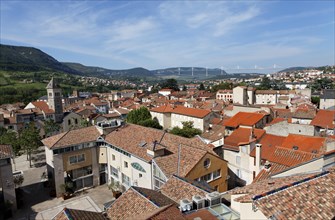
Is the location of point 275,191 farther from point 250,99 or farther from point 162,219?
point 250,99

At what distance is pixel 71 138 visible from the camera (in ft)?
99.2

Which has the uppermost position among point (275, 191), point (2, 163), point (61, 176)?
point (275, 191)

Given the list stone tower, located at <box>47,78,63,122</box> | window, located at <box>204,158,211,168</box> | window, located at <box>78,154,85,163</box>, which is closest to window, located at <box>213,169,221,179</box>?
window, located at <box>204,158,211,168</box>

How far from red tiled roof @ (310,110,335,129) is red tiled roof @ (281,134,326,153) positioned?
47.2 feet

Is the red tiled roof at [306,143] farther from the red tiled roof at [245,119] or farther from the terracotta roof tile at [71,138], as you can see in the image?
the terracotta roof tile at [71,138]

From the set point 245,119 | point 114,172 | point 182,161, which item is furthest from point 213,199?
point 245,119

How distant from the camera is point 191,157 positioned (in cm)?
2294

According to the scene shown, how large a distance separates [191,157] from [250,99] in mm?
86588

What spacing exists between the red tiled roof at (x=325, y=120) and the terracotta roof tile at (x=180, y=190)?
103 feet

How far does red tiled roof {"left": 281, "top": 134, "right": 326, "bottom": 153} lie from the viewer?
24.6 m

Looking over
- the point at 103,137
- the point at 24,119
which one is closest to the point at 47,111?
the point at 24,119

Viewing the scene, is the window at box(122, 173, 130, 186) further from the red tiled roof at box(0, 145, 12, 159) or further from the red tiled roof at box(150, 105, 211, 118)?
the red tiled roof at box(150, 105, 211, 118)

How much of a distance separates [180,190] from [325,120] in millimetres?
36563

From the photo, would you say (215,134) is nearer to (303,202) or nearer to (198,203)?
(198,203)
